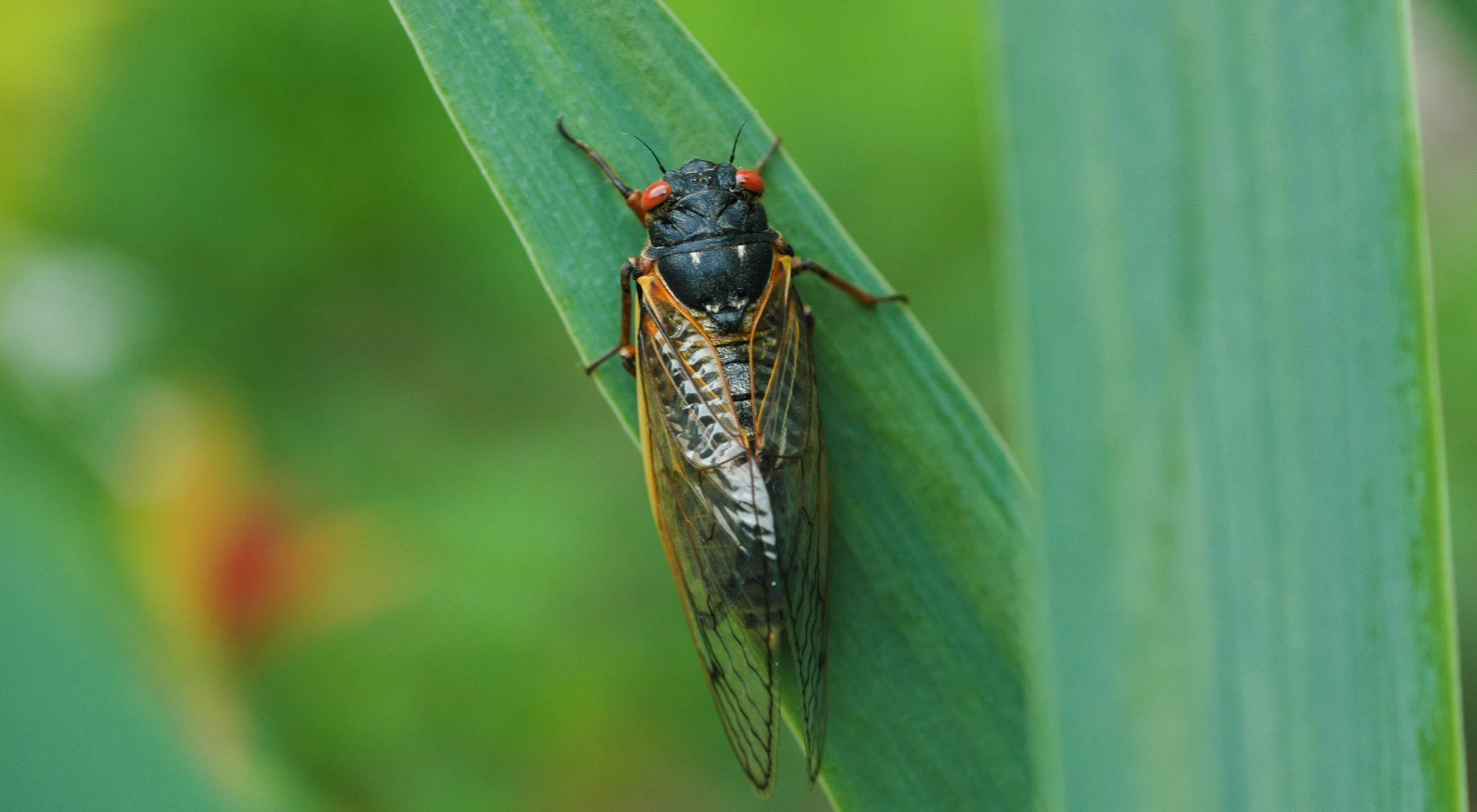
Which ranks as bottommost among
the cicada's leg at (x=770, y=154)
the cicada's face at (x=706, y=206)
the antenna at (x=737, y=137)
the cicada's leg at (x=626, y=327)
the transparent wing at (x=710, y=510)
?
the transparent wing at (x=710, y=510)

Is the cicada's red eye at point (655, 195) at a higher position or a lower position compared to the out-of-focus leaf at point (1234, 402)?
higher

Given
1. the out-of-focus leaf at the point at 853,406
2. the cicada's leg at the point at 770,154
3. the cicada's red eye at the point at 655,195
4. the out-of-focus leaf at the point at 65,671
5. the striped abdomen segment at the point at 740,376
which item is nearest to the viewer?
the out-of-focus leaf at the point at 65,671

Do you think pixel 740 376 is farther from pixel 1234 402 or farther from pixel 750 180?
pixel 1234 402

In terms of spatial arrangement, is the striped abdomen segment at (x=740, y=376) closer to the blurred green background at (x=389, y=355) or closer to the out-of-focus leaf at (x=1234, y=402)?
the blurred green background at (x=389, y=355)

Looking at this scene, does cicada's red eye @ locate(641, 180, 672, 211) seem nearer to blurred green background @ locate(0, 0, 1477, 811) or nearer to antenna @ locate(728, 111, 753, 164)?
antenna @ locate(728, 111, 753, 164)

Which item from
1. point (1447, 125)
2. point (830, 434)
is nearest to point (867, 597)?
point (830, 434)

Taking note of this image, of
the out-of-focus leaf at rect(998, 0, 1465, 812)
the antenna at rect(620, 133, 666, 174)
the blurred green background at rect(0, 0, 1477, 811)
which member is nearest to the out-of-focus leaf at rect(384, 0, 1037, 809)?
the antenna at rect(620, 133, 666, 174)

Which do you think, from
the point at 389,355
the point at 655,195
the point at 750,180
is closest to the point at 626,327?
the point at 655,195

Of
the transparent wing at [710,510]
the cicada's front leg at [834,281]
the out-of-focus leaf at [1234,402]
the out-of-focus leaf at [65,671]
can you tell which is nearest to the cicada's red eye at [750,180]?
the cicada's front leg at [834,281]
